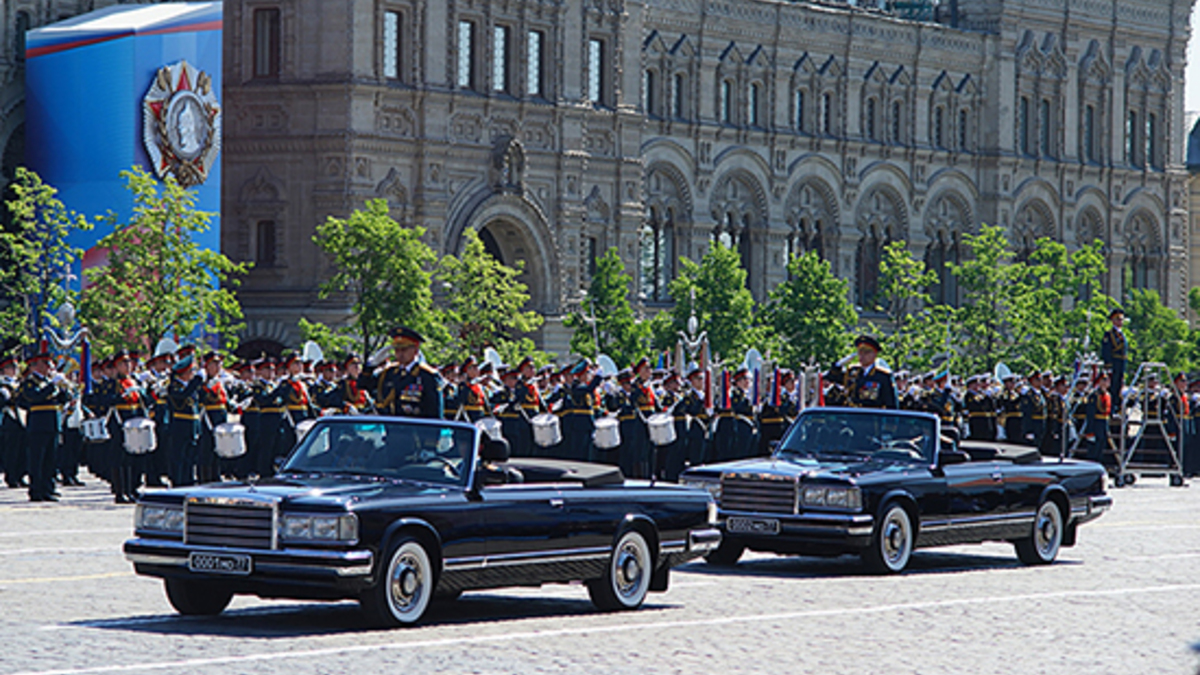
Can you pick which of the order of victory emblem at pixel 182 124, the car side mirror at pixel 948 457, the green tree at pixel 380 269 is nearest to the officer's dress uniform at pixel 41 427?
the car side mirror at pixel 948 457

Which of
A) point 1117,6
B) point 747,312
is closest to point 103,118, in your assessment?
point 747,312

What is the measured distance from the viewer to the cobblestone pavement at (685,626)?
12648 millimetres

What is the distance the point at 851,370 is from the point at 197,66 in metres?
30.2

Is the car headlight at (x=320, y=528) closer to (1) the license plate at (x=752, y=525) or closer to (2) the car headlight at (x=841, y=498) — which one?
(1) the license plate at (x=752, y=525)

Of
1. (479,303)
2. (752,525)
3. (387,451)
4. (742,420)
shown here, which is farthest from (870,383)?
(479,303)

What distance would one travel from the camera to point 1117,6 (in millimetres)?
83125

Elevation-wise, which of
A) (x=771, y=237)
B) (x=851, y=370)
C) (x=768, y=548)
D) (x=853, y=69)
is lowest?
(x=768, y=548)

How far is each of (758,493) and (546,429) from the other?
408 inches

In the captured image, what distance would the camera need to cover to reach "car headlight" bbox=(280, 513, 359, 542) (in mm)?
13492

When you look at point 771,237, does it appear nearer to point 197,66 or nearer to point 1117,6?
point 1117,6

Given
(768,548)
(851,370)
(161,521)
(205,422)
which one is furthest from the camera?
(205,422)

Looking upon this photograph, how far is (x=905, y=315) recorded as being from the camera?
73.0 meters

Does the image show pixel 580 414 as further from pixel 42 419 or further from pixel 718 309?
pixel 718 309

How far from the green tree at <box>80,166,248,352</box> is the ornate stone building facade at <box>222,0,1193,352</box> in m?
10.7
